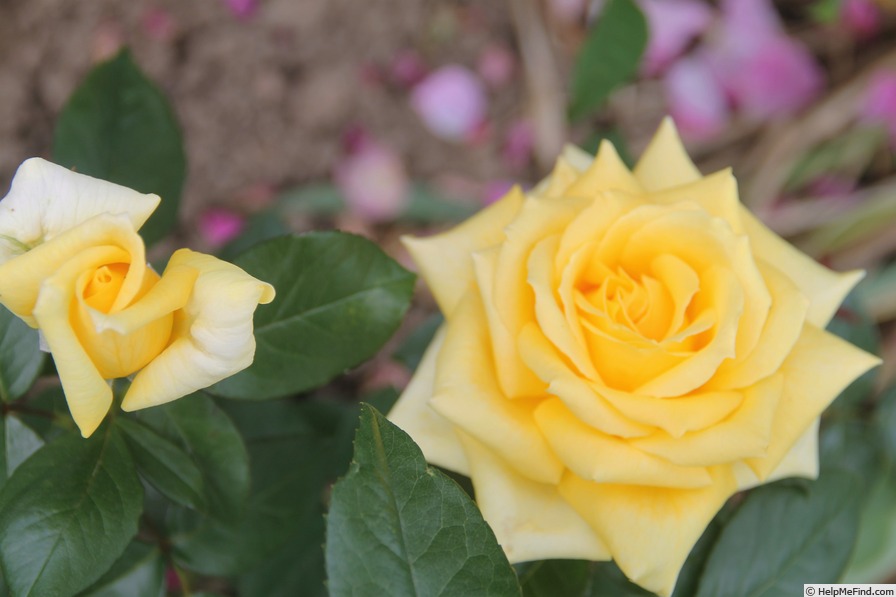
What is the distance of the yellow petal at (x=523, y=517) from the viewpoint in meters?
0.57

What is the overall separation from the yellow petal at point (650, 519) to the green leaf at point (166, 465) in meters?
0.26

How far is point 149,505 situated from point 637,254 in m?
0.45

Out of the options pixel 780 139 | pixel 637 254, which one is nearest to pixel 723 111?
pixel 780 139

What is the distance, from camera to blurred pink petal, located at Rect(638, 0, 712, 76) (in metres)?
1.38

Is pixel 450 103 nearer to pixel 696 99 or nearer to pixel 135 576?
pixel 696 99

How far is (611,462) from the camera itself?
1.72ft

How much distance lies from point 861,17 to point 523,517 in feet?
3.90

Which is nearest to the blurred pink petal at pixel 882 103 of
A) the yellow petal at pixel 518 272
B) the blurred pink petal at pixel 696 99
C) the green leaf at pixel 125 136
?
the blurred pink petal at pixel 696 99

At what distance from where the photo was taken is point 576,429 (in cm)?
54

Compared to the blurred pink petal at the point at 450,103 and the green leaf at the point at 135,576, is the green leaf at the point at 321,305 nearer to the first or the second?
the green leaf at the point at 135,576

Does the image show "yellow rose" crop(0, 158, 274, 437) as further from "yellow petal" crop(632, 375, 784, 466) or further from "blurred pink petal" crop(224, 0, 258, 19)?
"blurred pink petal" crop(224, 0, 258, 19)

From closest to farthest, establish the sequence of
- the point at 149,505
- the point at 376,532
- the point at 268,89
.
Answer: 1. the point at 376,532
2. the point at 149,505
3. the point at 268,89

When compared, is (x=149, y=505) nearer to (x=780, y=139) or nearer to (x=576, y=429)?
(x=576, y=429)

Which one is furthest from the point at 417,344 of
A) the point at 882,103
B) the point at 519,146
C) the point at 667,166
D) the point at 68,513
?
the point at 882,103
